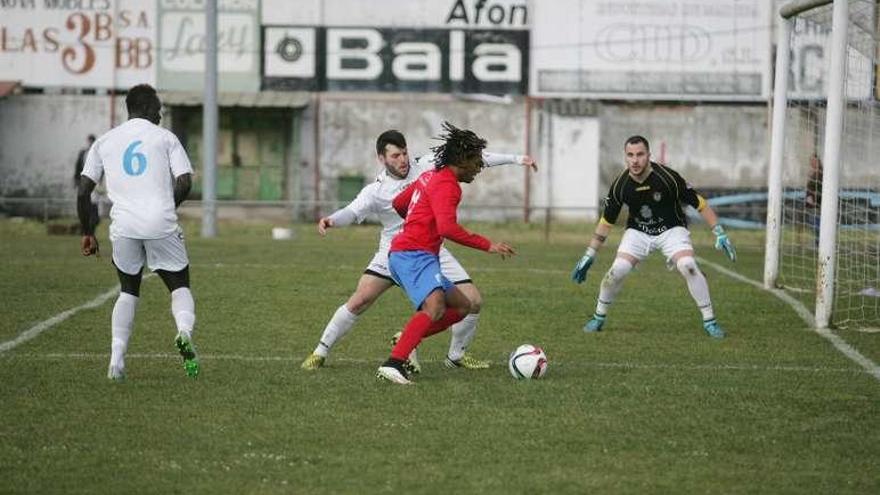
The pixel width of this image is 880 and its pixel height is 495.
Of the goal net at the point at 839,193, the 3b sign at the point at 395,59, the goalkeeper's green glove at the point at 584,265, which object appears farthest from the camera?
the 3b sign at the point at 395,59

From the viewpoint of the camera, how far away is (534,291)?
18.1 meters

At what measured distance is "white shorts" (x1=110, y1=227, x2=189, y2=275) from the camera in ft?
33.8

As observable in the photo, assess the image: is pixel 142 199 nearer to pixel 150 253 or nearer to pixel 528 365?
pixel 150 253

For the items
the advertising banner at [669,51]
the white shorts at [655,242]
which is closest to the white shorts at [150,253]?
the white shorts at [655,242]

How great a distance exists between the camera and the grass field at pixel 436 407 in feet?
24.6

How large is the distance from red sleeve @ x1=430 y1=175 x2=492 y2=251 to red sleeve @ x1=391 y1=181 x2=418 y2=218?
324 mm

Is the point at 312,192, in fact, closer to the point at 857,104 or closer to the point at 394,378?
the point at 857,104

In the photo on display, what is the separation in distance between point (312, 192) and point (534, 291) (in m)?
21.5

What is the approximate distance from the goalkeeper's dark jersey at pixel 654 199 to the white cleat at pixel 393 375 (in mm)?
4275

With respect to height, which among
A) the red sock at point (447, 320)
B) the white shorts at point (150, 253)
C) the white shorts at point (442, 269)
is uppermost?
the white shorts at point (150, 253)

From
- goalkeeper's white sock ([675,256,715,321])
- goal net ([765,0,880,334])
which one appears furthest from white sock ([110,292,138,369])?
goal net ([765,0,880,334])

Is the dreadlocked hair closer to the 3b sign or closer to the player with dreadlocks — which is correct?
the player with dreadlocks

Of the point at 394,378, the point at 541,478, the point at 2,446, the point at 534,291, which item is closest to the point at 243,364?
the point at 394,378

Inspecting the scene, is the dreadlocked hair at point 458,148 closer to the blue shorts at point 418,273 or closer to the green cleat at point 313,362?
the blue shorts at point 418,273
